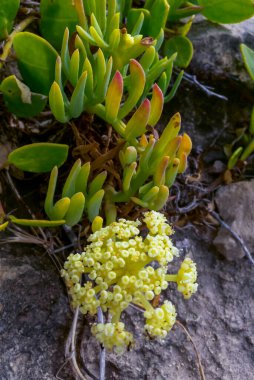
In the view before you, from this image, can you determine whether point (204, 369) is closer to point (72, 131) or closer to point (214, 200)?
point (214, 200)

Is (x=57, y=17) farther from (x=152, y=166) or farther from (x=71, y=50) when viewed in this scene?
(x=152, y=166)

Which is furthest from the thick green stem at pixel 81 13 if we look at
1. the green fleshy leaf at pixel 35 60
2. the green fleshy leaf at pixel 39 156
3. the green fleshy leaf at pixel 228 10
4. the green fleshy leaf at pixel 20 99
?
the green fleshy leaf at pixel 228 10

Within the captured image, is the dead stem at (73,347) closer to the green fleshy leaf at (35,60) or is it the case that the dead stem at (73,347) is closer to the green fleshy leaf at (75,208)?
the green fleshy leaf at (75,208)

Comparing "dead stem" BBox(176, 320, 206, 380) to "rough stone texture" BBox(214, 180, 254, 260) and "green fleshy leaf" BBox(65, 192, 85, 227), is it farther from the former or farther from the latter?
"green fleshy leaf" BBox(65, 192, 85, 227)

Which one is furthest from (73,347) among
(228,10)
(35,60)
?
(228,10)

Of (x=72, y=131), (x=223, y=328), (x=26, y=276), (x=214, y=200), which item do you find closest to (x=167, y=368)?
(x=223, y=328)
